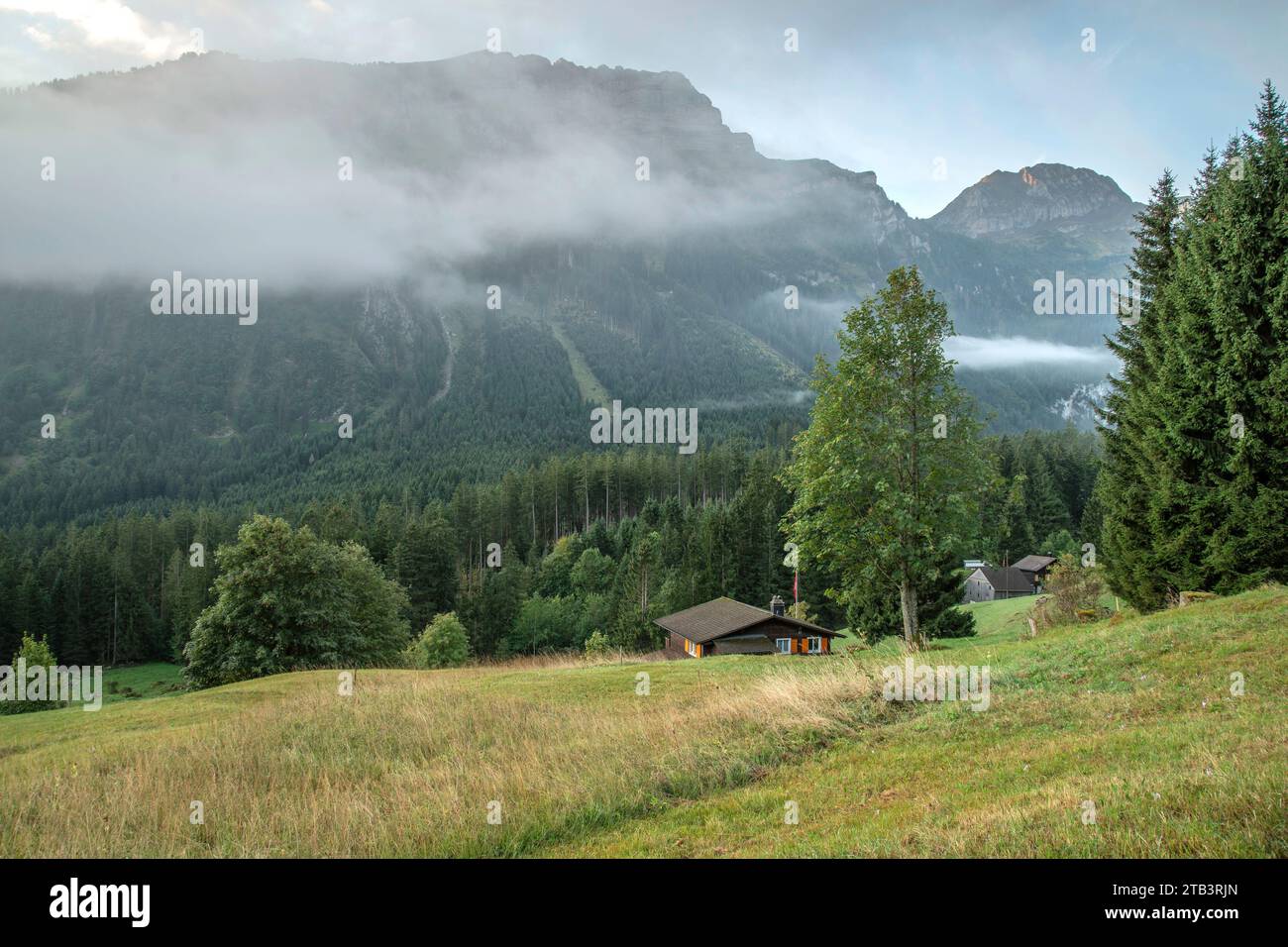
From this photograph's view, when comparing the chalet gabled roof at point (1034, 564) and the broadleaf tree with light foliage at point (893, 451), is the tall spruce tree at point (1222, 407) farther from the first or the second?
the chalet gabled roof at point (1034, 564)

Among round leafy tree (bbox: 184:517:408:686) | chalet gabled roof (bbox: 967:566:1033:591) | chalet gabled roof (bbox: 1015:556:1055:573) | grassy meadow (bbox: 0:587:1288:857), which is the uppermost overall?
grassy meadow (bbox: 0:587:1288:857)

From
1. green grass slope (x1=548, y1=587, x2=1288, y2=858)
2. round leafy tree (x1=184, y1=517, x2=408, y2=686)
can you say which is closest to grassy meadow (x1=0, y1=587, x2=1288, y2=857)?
green grass slope (x1=548, y1=587, x2=1288, y2=858)

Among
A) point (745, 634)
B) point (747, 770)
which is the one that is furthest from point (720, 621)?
point (747, 770)

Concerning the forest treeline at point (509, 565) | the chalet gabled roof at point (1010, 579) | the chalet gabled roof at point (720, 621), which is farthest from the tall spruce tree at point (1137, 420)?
the chalet gabled roof at point (1010, 579)

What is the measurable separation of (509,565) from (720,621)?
196 ft

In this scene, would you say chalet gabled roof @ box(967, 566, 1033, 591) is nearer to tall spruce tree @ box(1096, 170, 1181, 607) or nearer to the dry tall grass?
tall spruce tree @ box(1096, 170, 1181, 607)

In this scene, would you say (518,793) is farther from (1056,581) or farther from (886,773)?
(1056,581)

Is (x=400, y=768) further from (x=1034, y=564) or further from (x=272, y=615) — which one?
(x=1034, y=564)

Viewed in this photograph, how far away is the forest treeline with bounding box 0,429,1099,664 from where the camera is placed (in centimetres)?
8256

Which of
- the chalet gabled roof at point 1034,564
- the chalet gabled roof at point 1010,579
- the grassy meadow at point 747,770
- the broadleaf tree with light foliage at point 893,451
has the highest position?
the broadleaf tree with light foliage at point 893,451

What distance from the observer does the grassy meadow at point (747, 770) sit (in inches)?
282

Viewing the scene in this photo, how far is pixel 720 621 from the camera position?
52.1 metres
